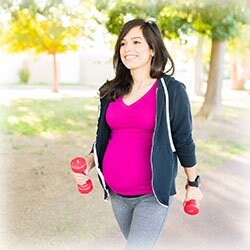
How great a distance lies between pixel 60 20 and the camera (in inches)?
77.3

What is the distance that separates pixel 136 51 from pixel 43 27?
1039 millimetres

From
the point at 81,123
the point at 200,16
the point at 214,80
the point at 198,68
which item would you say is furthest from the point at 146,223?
the point at 214,80

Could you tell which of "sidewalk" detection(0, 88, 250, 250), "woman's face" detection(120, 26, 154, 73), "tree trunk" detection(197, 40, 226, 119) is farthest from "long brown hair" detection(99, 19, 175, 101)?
"tree trunk" detection(197, 40, 226, 119)

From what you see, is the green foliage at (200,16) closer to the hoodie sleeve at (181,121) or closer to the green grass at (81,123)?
the green grass at (81,123)

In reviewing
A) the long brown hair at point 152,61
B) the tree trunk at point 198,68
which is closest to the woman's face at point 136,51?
the long brown hair at point 152,61

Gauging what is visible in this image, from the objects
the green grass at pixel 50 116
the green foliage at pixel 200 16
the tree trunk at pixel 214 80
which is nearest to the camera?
the green foliage at pixel 200 16

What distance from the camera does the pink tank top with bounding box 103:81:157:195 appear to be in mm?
1033

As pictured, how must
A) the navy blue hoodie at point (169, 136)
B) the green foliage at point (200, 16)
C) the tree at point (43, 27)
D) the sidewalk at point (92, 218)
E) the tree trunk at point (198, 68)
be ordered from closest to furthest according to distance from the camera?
1. the navy blue hoodie at point (169, 136)
2. the sidewalk at point (92, 218)
3. the tree at point (43, 27)
4. the green foliage at point (200, 16)
5. the tree trunk at point (198, 68)

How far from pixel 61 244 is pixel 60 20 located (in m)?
0.99

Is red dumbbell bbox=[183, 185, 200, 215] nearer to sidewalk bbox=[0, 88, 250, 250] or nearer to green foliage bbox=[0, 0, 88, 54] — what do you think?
sidewalk bbox=[0, 88, 250, 250]

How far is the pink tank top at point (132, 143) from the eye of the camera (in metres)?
1.03

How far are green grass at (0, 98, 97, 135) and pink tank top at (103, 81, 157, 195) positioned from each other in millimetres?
1204

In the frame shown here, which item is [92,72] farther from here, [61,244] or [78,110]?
[61,244]

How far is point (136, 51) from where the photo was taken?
107 centimetres
